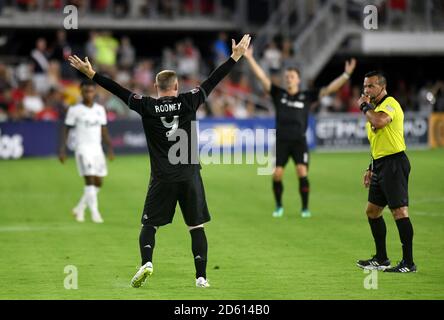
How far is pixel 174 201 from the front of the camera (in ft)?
36.2

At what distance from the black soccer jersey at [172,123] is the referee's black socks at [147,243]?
1.94 ft

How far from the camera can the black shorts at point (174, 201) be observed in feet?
35.8

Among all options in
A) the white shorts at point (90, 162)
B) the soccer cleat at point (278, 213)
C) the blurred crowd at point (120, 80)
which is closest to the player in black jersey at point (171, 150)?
the white shorts at point (90, 162)

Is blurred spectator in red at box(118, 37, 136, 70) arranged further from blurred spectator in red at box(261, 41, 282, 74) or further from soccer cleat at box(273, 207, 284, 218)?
soccer cleat at box(273, 207, 284, 218)

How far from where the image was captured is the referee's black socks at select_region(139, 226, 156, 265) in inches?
430

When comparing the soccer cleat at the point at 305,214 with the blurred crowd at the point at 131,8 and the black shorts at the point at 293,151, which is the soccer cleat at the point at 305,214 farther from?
the blurred crowd at the point at 131,8

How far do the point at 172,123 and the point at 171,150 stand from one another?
0.30 metres

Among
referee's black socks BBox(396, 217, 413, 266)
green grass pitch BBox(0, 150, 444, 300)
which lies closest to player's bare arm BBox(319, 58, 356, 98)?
green grass pitch BBox(0, 150, 444, 300)

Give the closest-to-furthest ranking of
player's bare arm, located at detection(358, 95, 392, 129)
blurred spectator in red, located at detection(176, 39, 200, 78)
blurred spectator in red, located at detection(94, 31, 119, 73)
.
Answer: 1. player's bare arm, located at detection(358, 95, 392, 129)
2. blurred spectator in red, located at detection(94, 31, 119, 73)
3. blurred spectator in red, located at detection(176, 39, 200, 78)

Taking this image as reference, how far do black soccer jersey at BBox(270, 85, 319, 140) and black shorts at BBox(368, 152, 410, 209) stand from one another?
5665mm

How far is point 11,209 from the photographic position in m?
18.8
